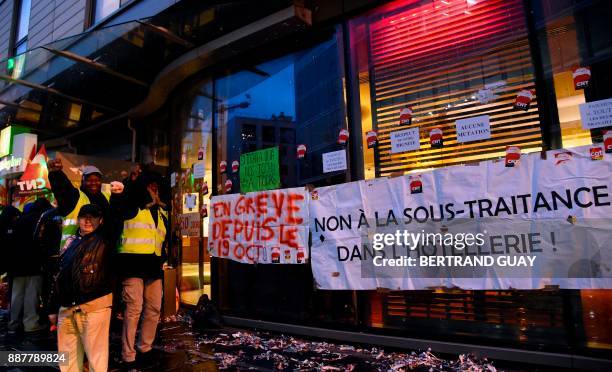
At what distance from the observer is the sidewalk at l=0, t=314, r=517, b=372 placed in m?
4.25

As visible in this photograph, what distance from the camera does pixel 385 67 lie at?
5535mm

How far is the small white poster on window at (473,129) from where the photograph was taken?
4621 millimetres

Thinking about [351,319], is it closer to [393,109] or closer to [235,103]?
[393,109]

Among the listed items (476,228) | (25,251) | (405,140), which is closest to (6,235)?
(25,251)

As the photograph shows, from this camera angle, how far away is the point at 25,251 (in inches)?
249

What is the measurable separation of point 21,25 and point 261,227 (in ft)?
44.4

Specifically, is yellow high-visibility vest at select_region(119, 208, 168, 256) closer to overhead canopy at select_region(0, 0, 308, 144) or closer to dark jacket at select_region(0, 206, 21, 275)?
dark jacket at select_region(0, 206, 21, 275)

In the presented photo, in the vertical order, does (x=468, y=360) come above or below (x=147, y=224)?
below

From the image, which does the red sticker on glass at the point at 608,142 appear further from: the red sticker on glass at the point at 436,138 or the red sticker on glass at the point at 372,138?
the red sticker on glass at the point at 372,138

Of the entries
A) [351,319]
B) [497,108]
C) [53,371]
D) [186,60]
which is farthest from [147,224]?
[497,108]

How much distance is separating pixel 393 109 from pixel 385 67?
0.67 m

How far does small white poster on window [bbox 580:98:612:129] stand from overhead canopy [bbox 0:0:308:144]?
428 cm

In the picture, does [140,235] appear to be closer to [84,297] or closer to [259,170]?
[84,297]

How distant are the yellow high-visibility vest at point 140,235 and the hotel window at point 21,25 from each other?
11979 mm
